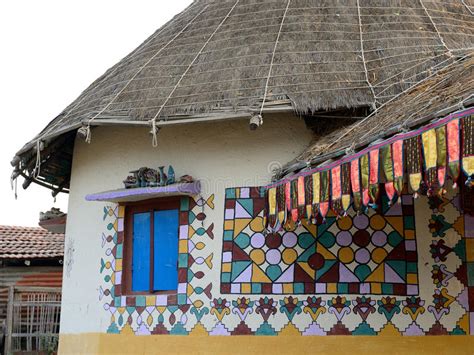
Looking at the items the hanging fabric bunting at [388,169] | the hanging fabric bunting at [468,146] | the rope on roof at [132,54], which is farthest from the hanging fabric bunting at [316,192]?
the rope on roof at [132,54]

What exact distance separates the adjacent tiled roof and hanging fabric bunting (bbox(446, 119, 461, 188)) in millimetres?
13789

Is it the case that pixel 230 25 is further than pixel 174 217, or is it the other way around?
pixel 230 25

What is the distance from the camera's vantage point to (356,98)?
365 inches

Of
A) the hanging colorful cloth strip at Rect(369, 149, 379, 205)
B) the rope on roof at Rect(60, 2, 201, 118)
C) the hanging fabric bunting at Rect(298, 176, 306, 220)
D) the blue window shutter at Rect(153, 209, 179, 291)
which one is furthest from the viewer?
the rope on roof at Rect(60, 2, 201, 118)

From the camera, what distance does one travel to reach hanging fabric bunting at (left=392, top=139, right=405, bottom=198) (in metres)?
6.44

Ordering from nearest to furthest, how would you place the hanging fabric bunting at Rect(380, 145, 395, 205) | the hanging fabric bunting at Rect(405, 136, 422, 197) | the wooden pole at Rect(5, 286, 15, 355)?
the hanging fabric bunting at Rect(405, 136, 422, 197) → the hanging fabric bunting at Rect(380, 145, 395, 205) → the wooden pole at Rect(5, 286, 15, 355)

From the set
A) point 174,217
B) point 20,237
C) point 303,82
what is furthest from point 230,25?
point 20,237

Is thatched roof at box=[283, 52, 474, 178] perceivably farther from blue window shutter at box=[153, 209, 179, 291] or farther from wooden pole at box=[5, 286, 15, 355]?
wooden pole at box=[5, 286, 15, 355]

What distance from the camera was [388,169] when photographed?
21.6ft

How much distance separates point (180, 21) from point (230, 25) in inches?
45.7

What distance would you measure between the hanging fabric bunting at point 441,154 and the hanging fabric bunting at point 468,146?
189mm

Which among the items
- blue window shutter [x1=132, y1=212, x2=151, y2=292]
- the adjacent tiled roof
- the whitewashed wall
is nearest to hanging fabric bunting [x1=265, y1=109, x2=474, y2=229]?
the whitewashed wall

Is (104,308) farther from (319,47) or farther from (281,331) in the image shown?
(319,47)

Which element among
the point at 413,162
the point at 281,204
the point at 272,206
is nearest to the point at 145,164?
the point at 272,206
